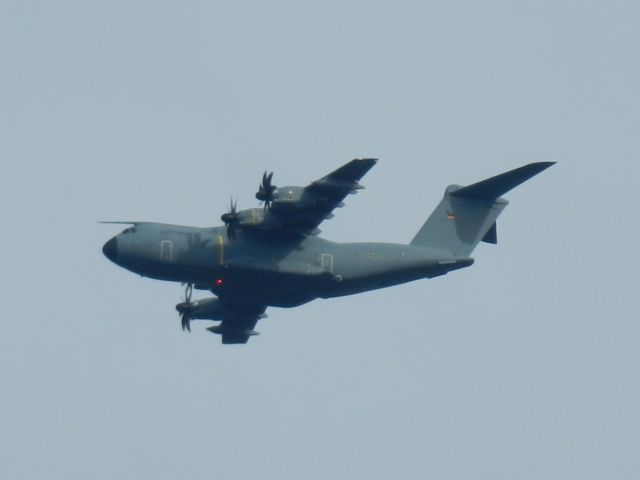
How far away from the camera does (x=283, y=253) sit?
4822 centimetres

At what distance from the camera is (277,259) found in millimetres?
48062

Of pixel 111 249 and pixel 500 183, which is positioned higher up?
pixel 500 183

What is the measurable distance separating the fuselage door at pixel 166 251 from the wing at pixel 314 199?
2.77 metres

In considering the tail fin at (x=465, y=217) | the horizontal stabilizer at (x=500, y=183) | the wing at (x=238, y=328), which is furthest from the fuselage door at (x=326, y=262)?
the horizontal stabilizer at (x=500, y=183)

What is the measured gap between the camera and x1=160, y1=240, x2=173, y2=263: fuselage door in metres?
47.3

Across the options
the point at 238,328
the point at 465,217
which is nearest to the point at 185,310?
the point at 238,328

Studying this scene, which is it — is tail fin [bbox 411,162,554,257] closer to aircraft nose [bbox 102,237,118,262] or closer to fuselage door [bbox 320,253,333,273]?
fuselage door [bbox 320,253,333,273]

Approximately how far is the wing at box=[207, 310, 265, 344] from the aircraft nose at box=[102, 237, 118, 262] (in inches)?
251

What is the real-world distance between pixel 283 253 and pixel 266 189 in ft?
7.27

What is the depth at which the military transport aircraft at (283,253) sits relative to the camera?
155 feet

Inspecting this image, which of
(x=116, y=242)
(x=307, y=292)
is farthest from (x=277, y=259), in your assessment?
(x=116, y=242)

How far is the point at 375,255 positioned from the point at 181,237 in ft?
18.8

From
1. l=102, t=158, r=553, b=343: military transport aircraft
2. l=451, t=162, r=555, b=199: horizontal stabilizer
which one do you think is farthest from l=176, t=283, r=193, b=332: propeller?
l=451, t=162, r=555, b=199: horizontal stabilizer

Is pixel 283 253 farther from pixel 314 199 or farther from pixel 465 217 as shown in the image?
pixel 465 217
